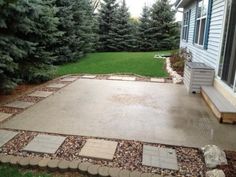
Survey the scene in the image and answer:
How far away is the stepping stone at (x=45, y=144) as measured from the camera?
304cm

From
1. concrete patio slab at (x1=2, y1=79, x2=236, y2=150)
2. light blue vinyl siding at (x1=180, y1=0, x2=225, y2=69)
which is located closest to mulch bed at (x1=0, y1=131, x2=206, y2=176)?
concrete patio slab at (x1=2, y1=79, x2=236, y2=150)

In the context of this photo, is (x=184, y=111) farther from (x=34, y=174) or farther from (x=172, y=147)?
(x=34, y=174)

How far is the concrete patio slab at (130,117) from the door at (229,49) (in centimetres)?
73

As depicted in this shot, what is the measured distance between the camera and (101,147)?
124 inches

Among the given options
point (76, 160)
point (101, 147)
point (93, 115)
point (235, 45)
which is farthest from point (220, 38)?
point (76, 160)

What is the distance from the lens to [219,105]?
446cm

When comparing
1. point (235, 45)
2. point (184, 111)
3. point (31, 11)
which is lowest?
point (184, 111)

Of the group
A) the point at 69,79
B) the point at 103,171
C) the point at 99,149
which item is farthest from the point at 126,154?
the point at 69,79

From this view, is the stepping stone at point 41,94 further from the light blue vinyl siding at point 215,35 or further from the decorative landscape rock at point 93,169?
the light blue vinyl siding at point 215,35

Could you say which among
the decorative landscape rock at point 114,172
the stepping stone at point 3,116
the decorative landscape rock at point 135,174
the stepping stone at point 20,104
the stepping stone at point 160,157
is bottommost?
the stepping stone at point 160,157

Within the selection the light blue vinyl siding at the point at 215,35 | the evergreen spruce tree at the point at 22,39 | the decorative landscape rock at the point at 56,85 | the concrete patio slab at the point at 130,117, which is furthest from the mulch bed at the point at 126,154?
the light blue vinyl siding at the point at 215,35

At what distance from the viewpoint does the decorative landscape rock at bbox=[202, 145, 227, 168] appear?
9.21 ft

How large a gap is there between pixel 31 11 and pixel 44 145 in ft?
11.0

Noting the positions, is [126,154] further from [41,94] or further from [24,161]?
[41,94]
